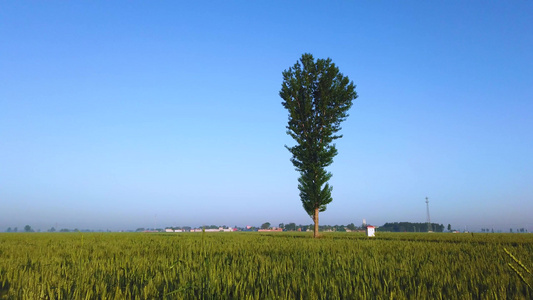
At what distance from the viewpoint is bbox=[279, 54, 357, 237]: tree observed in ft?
85.0

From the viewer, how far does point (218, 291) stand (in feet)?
9.09

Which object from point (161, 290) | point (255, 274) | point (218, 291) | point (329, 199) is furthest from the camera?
point (329, 199)

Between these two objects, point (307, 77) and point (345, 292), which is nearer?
point (345, 292)

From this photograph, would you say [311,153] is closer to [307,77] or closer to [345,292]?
[307,77]

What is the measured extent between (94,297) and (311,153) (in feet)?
78.0

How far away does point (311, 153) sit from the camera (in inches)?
1031

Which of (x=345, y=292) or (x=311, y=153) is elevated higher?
(x=311, y=153)

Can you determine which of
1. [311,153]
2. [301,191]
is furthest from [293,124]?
[301,191]

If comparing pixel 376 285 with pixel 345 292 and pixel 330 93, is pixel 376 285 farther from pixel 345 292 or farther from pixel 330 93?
pixel 330 93

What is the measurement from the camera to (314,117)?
27.0 m

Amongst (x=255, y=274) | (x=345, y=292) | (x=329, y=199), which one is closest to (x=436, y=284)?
(x=345, y=292)

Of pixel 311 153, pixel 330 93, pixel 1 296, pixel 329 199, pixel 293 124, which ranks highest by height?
pixel 330 93

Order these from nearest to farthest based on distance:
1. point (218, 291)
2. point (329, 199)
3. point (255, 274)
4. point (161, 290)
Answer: point (218, 291) < point (161, 290) < point (255, 274) < point (329, 199)

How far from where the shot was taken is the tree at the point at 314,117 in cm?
2591
